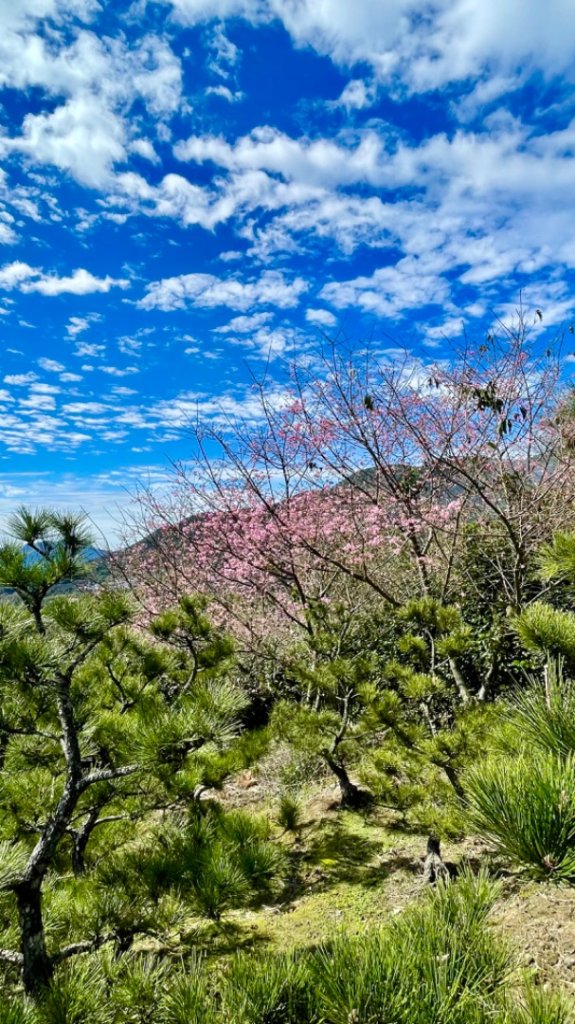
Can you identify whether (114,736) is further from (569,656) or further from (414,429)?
(414,429)

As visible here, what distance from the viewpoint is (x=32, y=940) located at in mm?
1745

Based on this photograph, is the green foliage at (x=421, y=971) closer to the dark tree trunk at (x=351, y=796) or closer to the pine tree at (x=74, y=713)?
the pine tree at (x=74, y=713)

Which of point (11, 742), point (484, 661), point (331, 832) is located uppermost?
point (11, 742)

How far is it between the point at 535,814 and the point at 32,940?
191 cm

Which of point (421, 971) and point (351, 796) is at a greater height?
point (421, 971)

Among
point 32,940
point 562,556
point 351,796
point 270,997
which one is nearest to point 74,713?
point 32,940

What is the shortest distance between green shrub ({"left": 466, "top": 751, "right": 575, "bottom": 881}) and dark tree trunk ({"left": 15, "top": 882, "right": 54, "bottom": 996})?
1738mm

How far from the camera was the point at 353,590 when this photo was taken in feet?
21.5

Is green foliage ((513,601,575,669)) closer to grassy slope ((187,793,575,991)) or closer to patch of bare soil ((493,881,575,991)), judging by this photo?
grassy slope ((187,793,575,991))

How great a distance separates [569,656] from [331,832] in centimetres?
338

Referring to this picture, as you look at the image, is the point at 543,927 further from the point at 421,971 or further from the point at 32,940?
the point at 32,940

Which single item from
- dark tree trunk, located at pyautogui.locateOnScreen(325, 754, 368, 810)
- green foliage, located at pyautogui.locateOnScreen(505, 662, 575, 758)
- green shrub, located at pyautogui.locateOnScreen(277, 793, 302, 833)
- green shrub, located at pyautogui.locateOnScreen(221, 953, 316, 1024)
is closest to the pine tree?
green shrub, located at pyautogui.locateOnScreen(221, 953, 316, 1024)

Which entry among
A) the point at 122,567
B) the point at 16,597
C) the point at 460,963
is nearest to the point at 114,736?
the point at 16,597

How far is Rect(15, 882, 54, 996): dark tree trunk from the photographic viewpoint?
172 centimetres
